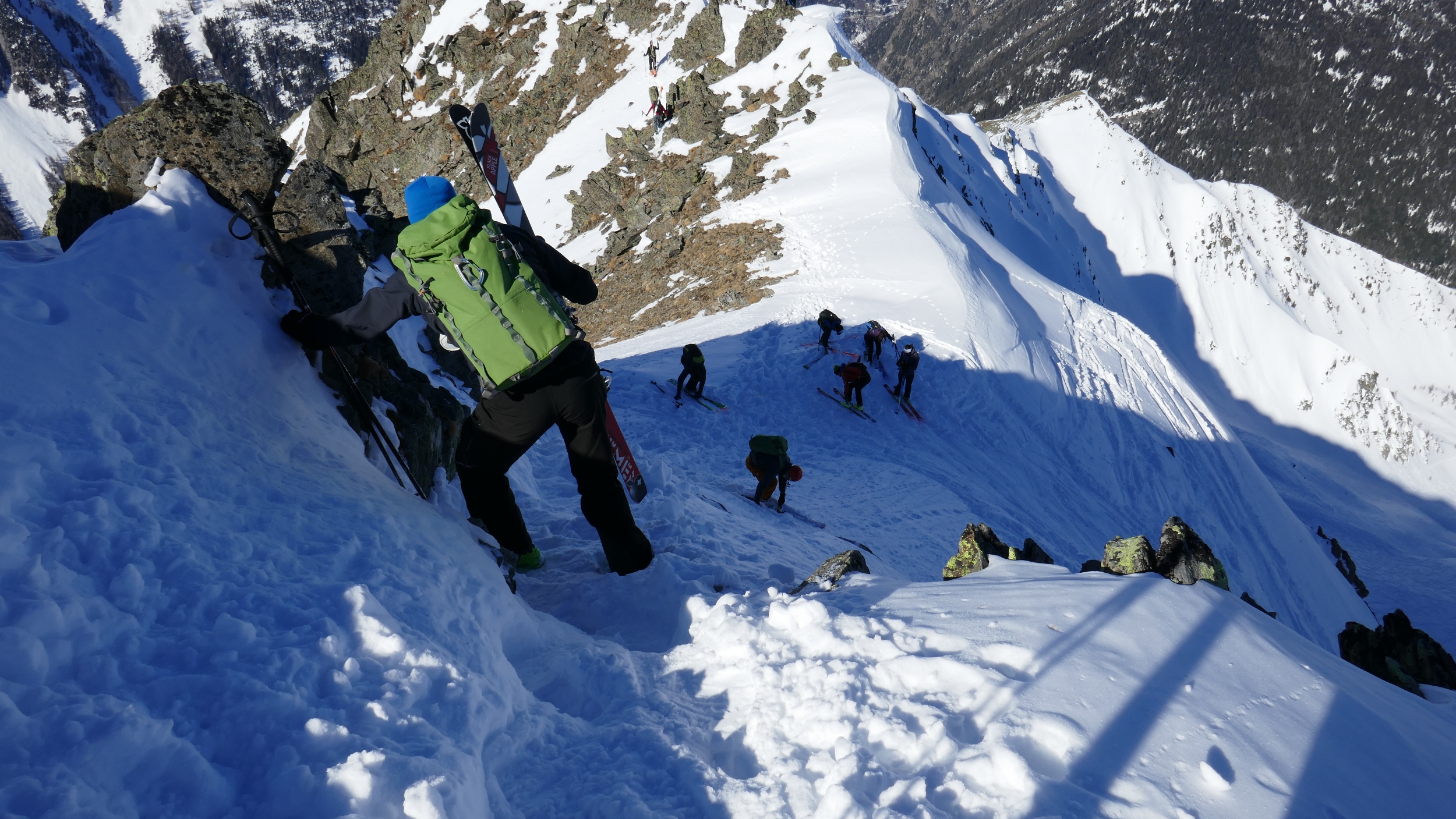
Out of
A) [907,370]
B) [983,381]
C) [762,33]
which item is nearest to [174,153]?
[907,370]

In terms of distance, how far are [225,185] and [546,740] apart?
4230 millimetres

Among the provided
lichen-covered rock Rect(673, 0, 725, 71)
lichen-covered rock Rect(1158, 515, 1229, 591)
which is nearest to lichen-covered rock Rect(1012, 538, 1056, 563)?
lichen-covered rock Rect(1158, 515, 1229, 591)

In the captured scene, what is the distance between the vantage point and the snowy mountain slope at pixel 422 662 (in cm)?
215

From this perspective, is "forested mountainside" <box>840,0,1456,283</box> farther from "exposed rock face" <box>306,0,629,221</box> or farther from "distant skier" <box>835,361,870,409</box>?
"distant skier" <box>835,361,870,409</box>

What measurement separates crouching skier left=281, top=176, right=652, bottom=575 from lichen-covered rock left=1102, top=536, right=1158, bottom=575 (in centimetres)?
408

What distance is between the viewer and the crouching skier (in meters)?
3.58

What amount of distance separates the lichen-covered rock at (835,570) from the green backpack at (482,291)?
2769mm

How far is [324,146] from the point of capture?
49.8m

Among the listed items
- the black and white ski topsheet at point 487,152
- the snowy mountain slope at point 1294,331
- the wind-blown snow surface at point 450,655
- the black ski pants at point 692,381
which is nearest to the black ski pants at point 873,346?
the black ski pants at point 692,381

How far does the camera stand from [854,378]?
14.2m

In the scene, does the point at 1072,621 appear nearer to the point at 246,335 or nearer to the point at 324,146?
the point at 246,335

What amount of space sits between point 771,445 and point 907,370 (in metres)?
6.69

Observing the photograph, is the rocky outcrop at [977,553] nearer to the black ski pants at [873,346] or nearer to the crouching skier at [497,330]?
the crouching skier at [497,330]

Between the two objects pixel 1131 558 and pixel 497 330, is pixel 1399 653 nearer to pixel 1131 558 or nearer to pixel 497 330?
pixel 1131 558
